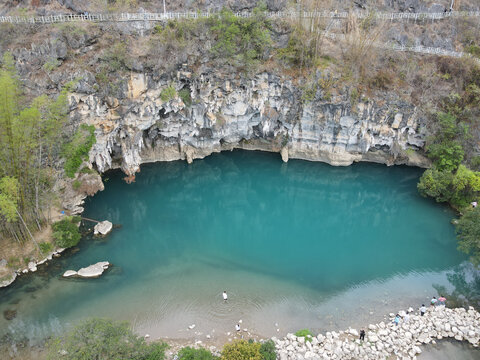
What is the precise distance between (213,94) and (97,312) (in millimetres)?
20988

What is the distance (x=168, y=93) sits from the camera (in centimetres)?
3056

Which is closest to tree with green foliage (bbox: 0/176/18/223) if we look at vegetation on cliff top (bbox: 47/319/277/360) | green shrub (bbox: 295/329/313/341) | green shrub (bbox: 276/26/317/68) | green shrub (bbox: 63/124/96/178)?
green shrub (bbox: 63/124/96/178)

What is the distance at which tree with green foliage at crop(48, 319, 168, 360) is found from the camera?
13.6 meters

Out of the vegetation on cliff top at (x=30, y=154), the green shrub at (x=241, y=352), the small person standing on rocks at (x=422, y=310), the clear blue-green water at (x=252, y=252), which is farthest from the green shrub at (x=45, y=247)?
the small person standing on rocks at (x=422, y=310)

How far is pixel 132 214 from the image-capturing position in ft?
93.8

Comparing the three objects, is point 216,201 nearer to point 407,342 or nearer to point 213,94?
point 213,94

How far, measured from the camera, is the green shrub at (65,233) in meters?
23.4

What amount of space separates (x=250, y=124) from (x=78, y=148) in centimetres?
1636

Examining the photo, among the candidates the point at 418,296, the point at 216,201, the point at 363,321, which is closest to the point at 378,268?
the point at 418,296

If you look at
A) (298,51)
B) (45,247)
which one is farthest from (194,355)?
(298,51)

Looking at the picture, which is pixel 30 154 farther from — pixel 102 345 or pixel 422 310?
pixel 422 310

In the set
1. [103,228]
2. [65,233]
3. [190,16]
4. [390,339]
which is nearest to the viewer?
[390,339]

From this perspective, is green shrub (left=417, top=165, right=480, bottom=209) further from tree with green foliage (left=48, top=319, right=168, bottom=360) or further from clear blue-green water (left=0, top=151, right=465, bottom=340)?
tree with green foliage (left=48, top=319, right=168, bottom=360)

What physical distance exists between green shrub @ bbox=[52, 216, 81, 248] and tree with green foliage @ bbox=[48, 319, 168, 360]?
9.68 m
